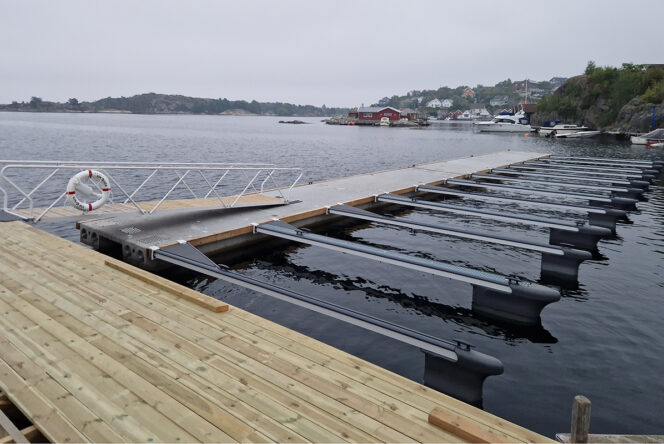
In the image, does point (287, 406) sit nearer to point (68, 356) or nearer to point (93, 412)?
point (93, 412)

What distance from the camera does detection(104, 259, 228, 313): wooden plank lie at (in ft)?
19.1

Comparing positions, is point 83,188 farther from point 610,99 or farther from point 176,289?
point 610,99

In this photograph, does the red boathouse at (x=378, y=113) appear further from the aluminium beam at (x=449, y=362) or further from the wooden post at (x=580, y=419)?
the wooden post at (x=580, y=419)

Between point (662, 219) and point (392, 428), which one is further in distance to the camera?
point (662, 219)

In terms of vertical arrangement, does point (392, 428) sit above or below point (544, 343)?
above

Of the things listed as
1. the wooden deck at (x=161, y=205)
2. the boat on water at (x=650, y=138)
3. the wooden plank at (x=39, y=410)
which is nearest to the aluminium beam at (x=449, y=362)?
the wooden plank at (x=39, y=410)

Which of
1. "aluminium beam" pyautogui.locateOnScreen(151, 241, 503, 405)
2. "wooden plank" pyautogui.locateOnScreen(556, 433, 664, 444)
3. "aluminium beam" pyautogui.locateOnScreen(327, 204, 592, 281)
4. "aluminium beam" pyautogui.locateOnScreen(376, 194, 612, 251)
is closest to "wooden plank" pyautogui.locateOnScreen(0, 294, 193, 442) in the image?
"aluminium beam" pyautogui.locateOnScreen(151, 241, 503, 405)

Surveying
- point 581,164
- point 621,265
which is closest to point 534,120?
point 581,164

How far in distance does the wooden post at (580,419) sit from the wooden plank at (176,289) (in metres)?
4.09

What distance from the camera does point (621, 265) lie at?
428 inches

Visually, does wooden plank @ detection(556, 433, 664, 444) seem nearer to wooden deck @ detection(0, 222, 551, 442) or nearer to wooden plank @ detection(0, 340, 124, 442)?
wooden deck @ detection(0, 222, 551, 442)

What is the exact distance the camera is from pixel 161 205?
10.9 meters

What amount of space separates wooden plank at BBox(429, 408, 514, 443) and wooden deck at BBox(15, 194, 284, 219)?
25.9ft

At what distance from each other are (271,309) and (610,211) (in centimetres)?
1141
